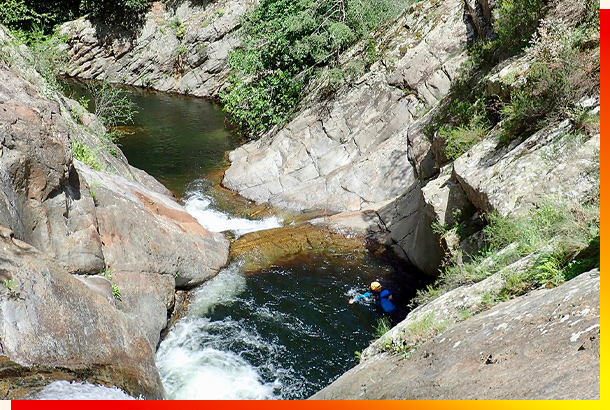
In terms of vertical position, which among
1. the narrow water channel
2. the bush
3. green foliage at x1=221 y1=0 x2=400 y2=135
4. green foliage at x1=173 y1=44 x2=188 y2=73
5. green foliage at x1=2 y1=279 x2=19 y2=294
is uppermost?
green foliage at x1=173 y1=44 x2=188 y2=73

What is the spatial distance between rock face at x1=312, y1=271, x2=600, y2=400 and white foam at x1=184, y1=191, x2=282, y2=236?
9781mm

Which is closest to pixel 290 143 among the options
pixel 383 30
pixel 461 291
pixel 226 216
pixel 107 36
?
pixel 226 216

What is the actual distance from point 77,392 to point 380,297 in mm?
7085

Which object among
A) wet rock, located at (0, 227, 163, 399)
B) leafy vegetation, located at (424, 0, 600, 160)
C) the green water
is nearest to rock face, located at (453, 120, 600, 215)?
leafy vegetation, located at (424, 0, 600, 160)

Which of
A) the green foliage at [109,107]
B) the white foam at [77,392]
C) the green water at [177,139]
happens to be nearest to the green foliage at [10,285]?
the white foam at [77,392]

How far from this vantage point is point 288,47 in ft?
71.9

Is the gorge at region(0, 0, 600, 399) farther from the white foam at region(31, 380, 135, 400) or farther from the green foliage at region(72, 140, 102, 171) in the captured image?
the white foam at region(31, 380, 135, 400)

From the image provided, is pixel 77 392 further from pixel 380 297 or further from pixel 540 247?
pixel 380 297

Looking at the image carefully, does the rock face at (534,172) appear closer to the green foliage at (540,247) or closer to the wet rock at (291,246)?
the green foliage at (540,247)

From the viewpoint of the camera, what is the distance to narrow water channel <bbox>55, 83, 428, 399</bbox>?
945 centimetres

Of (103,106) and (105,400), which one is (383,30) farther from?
(105,400)

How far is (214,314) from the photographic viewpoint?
11.4m

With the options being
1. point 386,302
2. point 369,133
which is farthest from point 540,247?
point 369,133

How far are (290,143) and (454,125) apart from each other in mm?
8295
